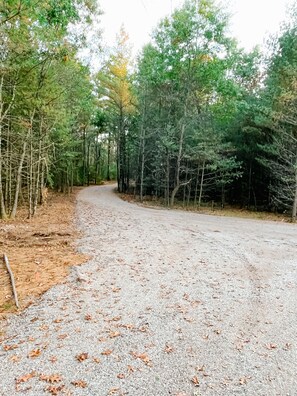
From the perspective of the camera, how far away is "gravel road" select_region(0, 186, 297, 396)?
94.0 inches

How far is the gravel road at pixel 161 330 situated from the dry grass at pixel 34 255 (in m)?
0.32

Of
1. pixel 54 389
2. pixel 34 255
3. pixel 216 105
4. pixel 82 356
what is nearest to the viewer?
pixel 54 389

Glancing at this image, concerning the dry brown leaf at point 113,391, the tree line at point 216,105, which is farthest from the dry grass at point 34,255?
the tree line at point 216,105

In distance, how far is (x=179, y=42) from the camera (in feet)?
46.1

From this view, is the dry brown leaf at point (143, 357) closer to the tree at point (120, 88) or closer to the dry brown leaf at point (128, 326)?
the dry brown leaf at point (128, 326)

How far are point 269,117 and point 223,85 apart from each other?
9.70 ft

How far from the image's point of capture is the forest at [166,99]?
29.0ft

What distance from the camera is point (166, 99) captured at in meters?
16.2

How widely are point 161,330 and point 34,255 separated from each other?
3.62 m

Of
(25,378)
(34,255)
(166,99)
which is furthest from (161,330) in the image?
(166,99)

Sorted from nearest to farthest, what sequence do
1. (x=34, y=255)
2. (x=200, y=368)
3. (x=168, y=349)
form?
(x=200, y=368) < (x=168, y=349) < (x=34, y=255)

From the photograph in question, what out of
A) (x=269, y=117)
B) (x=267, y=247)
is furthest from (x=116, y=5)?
(x=269, y=117)

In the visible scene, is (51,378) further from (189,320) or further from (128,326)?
(189,320)

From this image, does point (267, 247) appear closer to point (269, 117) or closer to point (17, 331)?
point (17, 331)
